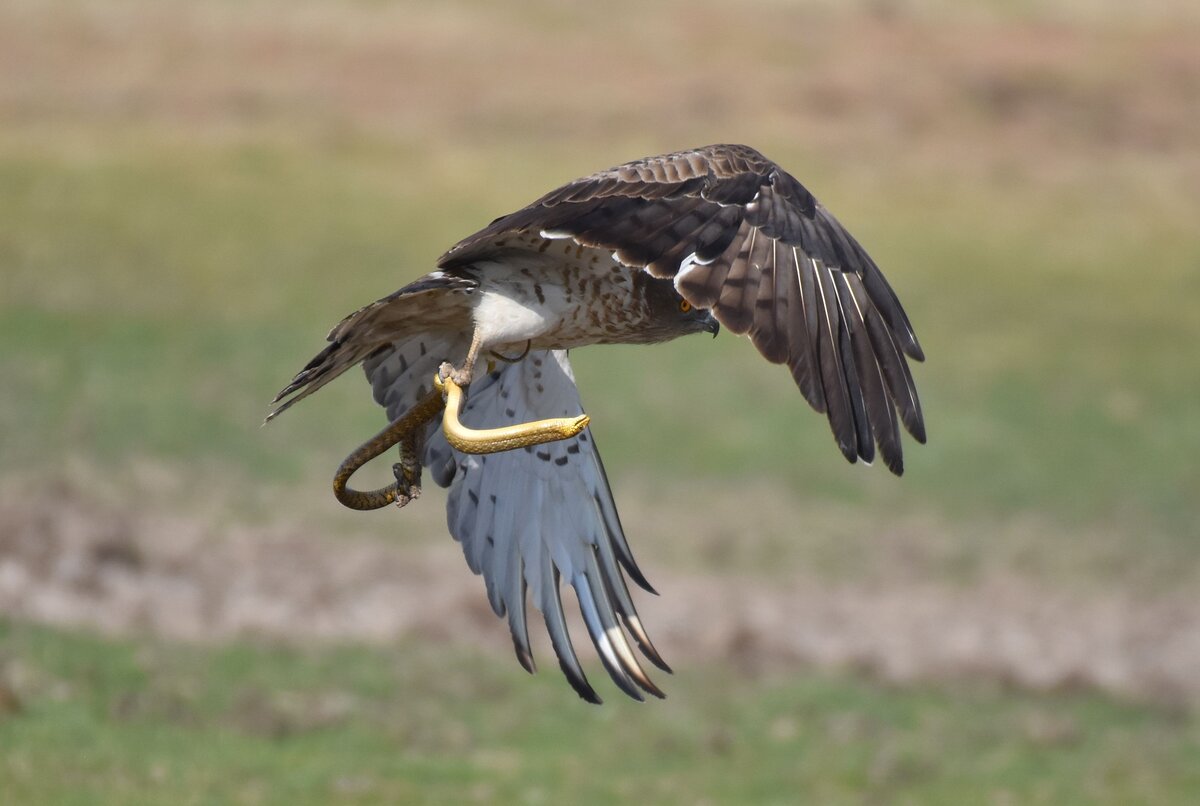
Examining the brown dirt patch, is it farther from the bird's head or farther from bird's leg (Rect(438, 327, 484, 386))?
the bird's head

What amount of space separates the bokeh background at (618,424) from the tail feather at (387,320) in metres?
3.21

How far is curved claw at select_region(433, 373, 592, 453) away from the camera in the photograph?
19.4 feet

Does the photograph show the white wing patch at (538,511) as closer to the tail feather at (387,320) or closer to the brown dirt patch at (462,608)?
the tail feather at (387,320)

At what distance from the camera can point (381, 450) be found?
22.7 ft

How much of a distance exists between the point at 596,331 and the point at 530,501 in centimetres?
107

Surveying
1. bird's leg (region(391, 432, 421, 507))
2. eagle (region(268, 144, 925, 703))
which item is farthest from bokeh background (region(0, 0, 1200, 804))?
bird's leg (region(391, 432, 421, 507))

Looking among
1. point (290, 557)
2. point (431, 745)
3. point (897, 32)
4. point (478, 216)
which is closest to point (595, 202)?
point (431, 745)

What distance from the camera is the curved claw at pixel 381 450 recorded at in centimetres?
670

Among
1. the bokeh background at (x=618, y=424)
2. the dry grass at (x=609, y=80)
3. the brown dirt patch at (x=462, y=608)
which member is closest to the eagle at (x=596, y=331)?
the bokeh background at (x=618, y=424)

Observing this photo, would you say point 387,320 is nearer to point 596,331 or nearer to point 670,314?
point 596,331

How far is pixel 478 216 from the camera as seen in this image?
900 inches

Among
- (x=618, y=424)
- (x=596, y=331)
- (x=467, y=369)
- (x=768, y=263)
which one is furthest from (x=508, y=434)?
(x=618, y=424)

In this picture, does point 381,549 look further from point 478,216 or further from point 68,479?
point 478,216

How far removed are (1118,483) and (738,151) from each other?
519 inches
